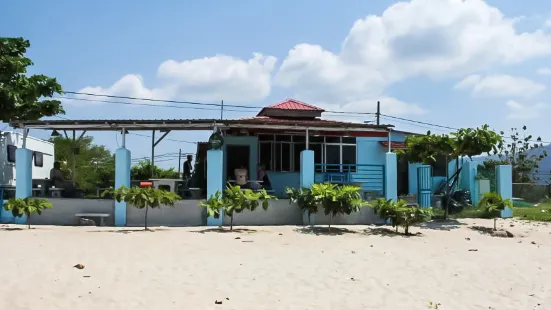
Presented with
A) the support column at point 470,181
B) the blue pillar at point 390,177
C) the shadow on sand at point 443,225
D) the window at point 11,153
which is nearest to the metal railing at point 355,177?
the blue pillar at point 390,177

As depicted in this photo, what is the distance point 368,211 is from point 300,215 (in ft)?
6.73

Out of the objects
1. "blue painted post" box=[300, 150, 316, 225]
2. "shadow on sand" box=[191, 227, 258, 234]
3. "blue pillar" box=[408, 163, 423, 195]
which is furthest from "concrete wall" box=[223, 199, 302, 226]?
"blue pillar" box=[408, 163, 423, 195]

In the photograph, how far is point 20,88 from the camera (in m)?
16.2

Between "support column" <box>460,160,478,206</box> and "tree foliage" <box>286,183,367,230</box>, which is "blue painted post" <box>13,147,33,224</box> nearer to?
"tree foliage" <box>286,183,367,230</box>

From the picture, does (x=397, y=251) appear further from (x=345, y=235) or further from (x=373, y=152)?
(x=373, y=152)

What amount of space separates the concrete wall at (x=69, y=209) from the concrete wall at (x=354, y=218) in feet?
19.2

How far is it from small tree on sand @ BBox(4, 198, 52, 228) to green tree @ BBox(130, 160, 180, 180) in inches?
490

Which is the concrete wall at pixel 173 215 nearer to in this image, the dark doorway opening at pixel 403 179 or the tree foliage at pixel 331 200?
the tree foliage at pixel 331 200

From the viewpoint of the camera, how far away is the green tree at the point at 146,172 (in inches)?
1050

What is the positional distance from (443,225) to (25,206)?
37.6 feet

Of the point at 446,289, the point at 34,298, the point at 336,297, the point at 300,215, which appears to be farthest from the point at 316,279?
the point at 300,215

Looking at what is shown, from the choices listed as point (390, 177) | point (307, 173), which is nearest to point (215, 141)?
point (307, 173)

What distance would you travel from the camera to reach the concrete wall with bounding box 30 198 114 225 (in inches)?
548

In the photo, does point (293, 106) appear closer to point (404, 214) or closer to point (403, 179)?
point (403, 179)
